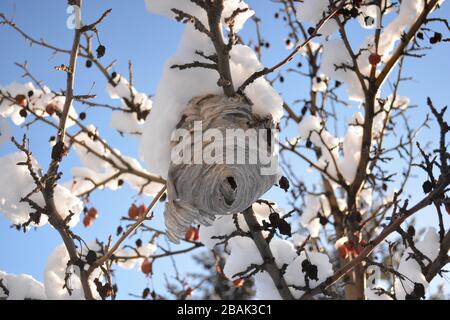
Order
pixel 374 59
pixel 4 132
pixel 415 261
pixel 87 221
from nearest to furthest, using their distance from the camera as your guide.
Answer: pixel 415 261 → pixel 4 132 → pixel 374 59 → pixel 87 221

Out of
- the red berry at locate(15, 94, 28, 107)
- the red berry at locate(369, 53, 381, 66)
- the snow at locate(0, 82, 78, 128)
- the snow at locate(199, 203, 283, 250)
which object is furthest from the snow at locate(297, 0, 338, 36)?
the red berry at locate(15, 94, 28, 107)

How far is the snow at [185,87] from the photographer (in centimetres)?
204

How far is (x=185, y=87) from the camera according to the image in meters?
2.07

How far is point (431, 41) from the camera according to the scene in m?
3.30

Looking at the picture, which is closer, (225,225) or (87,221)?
(225,225)

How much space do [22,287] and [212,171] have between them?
174cm

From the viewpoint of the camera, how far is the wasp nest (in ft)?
6.35

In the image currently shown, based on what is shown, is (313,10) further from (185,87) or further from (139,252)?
(139,252)

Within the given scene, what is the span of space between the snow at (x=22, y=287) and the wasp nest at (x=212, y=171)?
144 centimetres

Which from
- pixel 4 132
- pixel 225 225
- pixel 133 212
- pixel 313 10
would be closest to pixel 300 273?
pixel 225 225

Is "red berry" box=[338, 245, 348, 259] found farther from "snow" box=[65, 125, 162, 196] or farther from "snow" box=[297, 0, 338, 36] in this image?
"snow" box=[65, 125, 162, 196]

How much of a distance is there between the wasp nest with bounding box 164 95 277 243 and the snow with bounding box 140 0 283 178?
7 cm

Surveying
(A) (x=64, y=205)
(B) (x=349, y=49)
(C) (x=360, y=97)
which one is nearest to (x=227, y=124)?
(A) (x=64, y=205)
